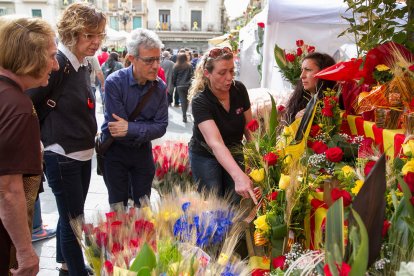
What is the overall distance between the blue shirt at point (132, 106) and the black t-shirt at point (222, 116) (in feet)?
0.92

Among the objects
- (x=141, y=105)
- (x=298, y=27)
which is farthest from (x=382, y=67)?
(x=298, y=27)

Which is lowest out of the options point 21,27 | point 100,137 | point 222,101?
point 100,137

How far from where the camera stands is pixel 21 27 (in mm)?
1516

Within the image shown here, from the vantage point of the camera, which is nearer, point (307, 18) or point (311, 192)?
point (311, 192)

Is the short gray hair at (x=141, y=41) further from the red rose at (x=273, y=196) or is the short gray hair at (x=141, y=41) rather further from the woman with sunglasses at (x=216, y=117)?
the red rose at (x=273, y=196)

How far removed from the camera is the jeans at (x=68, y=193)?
2.27 meters

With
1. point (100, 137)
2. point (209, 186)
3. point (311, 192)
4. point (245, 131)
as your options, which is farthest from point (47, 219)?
point (311, 192)

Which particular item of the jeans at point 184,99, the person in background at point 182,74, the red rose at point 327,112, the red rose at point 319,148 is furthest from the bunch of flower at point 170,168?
the person in background at point 182,74

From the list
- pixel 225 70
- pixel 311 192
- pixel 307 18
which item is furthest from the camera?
pixel 307 18

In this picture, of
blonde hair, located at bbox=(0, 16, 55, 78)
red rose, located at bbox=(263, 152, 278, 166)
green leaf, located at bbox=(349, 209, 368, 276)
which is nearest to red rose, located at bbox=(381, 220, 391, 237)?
green leaf, located at bbox=(349, 209, 368, 276)

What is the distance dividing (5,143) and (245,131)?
1.62 meters

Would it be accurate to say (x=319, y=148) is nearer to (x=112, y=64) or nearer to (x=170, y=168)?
(x=170, y=168)

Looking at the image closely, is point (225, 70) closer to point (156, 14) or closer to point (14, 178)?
point (14, 178)

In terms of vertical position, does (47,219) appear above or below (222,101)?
below
